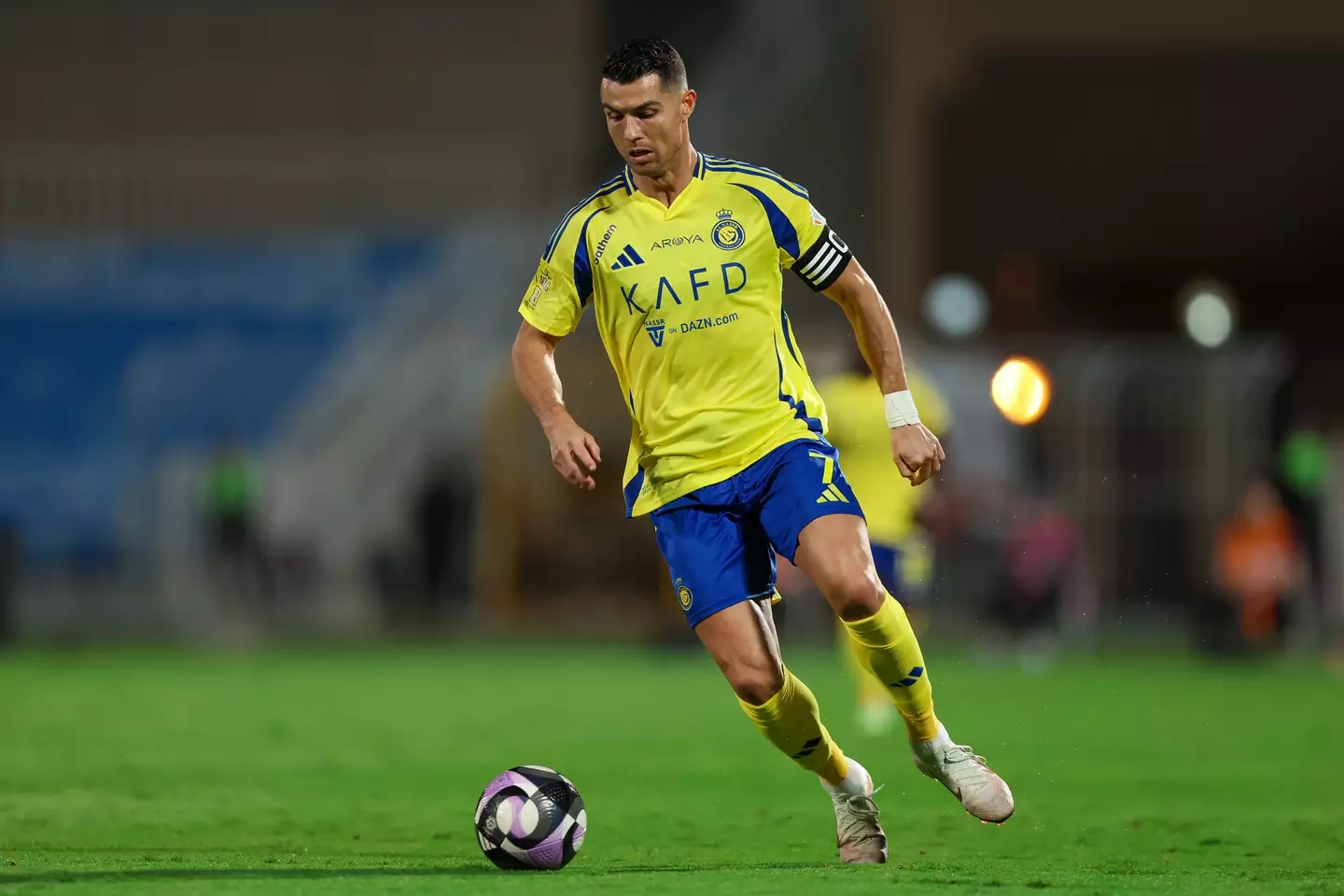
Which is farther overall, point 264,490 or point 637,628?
point 264,490

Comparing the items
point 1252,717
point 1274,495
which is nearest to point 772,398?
point 1252,717

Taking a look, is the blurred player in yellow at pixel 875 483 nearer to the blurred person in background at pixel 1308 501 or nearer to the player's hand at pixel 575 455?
the player's hand at pixel 575 455

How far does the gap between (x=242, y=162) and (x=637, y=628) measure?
30.5 feet

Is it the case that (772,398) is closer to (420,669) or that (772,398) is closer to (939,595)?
(420,669)

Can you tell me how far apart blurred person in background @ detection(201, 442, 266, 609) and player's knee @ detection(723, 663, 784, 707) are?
1674cm

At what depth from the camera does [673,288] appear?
5.88 meters

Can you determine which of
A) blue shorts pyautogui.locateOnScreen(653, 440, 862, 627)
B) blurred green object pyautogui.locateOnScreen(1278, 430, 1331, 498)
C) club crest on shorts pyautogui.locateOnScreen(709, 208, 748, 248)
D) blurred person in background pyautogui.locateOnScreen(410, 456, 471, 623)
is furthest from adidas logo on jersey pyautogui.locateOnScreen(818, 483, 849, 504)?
blurred person in background pyautogui.locateOnScreen(410, 456, 471, 623)

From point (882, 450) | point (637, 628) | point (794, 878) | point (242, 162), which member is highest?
point (242, 162)

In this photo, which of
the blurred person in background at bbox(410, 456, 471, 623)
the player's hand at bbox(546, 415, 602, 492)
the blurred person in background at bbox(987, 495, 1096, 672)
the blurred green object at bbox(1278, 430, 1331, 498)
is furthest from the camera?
the blurred person in background at bbox(410, 456, 471, 623)

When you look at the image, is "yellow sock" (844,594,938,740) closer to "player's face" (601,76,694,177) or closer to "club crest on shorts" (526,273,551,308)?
"club crest on shorts" (526,273,551,308)

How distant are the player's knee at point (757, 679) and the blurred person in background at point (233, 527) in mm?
16741

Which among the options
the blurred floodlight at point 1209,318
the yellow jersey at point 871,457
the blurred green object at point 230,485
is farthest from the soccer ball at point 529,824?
the blurred green object at point 230,485

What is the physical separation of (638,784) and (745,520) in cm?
282

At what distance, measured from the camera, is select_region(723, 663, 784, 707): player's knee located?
5.76 meters
